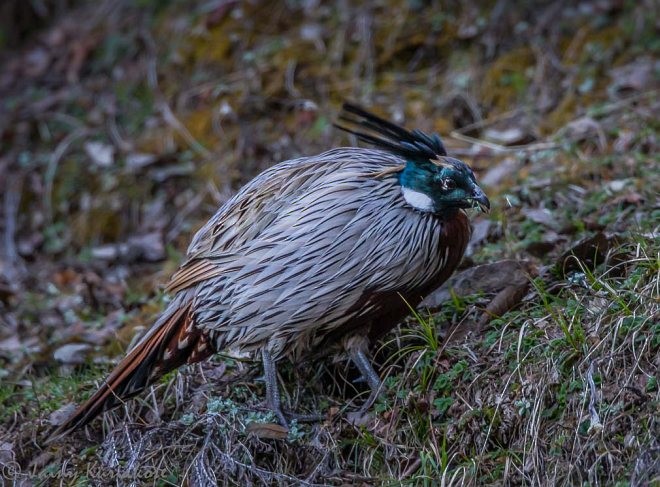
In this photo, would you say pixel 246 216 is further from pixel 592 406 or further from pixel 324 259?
pixel 592 406

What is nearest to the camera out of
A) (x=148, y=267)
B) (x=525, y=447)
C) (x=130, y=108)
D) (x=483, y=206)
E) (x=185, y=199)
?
(x=525, y=447)

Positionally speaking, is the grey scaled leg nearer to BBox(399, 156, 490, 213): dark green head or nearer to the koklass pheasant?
the koklass pheasant

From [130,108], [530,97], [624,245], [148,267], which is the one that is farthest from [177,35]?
[624,245]

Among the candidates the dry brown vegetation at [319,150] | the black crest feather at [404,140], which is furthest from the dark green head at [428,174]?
the dry brown vegetation at [319,150]

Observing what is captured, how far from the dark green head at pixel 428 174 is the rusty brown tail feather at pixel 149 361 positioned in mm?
1128

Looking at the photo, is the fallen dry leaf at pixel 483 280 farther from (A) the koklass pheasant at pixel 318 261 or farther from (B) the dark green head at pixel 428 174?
(B) the dark green head at pixel 428 174

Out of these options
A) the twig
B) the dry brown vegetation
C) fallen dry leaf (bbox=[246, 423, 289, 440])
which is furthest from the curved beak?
fallen dry leaf (bbox=[246, 423, 289, 440])

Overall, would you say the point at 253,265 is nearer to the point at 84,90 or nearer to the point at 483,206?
the point at 483,206

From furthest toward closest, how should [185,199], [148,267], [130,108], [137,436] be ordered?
1. [130,108]
2. [185,199]
3. [148,267]
4. [137,436]

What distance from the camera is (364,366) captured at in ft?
14.1

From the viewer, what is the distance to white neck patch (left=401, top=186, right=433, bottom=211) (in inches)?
163

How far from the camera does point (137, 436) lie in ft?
14.1

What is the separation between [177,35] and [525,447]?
5198mm

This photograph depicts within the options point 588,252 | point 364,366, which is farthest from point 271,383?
point 588,252
